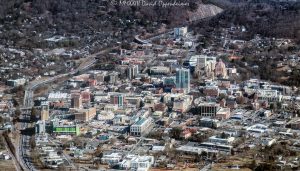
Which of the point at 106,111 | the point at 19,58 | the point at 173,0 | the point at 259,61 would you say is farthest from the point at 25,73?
the point at 173,0

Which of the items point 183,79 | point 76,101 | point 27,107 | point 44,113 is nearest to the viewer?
point 44,113

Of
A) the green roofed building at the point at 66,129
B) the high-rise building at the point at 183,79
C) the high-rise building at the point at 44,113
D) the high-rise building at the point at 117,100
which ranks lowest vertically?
the green roofed building at the point at 66,129

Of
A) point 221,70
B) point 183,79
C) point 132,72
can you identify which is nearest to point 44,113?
point 183,79

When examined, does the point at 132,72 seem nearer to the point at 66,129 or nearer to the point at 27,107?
the point at 27,107

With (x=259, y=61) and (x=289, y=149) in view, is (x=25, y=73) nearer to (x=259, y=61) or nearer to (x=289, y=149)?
(x=259, y=61)

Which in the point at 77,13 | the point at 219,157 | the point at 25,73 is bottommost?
the point at 219,157

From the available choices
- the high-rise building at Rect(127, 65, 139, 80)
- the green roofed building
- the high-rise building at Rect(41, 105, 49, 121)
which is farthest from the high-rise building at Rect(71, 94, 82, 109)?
the high-rise building at Rect(127, 65, 139, 80)

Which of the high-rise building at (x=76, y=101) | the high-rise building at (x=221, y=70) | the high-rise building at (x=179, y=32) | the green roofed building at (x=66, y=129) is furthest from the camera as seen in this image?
the high-rise building at (x=179, y=32)

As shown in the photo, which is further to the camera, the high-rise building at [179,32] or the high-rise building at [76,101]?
the high-rise building at [179,32]

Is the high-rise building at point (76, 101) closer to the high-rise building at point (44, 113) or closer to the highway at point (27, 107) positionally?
the high-rise building at point (44, 113)

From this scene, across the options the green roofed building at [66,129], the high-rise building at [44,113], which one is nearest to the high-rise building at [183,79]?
the high-rise building at [44,113]

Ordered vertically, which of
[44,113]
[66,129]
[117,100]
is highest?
[117,100]
